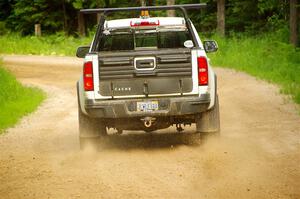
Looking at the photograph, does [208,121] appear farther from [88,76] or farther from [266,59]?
[266,59]

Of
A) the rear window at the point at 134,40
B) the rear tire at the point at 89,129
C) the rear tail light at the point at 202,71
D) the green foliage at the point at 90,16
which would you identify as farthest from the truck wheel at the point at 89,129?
the green foliage at the point at 90,16

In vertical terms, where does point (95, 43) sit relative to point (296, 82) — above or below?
above

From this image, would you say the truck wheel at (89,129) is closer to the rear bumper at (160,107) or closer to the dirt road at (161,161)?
the dirt road at (161,161)

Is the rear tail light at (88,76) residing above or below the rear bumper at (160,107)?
above

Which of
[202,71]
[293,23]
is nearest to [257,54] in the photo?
[293,23]

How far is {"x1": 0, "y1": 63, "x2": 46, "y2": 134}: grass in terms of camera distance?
14445 millimetres

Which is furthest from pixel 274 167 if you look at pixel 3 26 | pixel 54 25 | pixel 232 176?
pixel 3 26

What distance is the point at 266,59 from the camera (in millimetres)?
24484

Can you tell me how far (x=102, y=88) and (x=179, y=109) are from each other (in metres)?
1.08

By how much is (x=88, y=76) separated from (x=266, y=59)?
51.4 feet

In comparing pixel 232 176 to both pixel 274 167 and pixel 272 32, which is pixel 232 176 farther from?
pixel 272 32

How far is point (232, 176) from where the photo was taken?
8125mm

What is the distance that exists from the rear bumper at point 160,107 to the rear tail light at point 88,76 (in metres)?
0.19

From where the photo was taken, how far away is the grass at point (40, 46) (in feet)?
111
